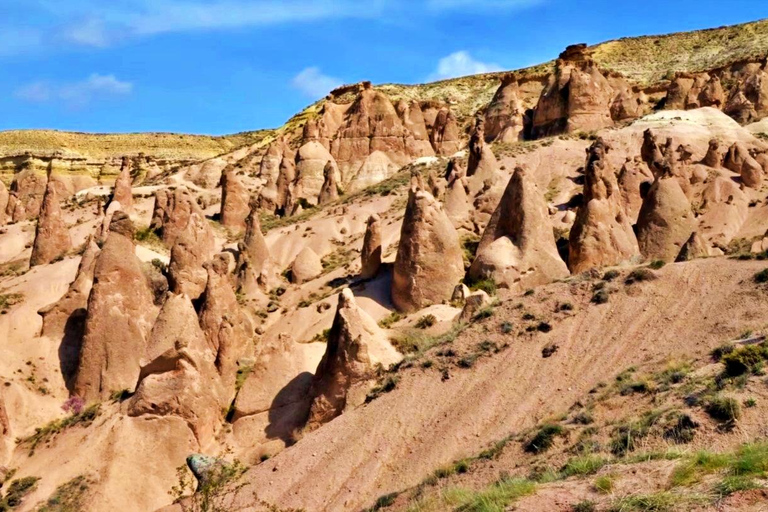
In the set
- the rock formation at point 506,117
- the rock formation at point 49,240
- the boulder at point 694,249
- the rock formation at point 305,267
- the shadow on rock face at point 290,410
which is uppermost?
the rock formation at point 506,117

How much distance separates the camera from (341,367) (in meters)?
22.9

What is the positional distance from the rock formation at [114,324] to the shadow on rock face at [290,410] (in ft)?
18.8

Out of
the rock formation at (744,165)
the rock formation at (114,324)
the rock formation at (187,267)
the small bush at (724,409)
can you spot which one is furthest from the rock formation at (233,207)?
the small bush at (724,409)

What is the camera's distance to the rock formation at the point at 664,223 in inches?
1283

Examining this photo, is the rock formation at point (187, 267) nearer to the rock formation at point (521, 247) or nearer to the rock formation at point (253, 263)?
the rock formation at point (253, 263)

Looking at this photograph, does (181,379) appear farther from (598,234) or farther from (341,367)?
(598,234)

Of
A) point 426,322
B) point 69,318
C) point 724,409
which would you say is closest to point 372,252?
point 426,322

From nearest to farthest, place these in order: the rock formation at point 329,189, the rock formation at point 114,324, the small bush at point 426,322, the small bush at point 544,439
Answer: the small bush at point 544,439, the small bush at point 426,322, the rock formation at point 114,324, the rock formation at point 329,189

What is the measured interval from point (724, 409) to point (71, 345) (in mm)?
24230

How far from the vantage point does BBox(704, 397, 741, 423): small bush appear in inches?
484

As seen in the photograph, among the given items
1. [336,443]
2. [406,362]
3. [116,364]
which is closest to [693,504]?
[336,443]

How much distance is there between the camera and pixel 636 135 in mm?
51000

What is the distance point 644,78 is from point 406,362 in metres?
76.4

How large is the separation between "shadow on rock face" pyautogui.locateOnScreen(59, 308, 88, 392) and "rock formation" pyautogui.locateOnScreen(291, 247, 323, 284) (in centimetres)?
1203
